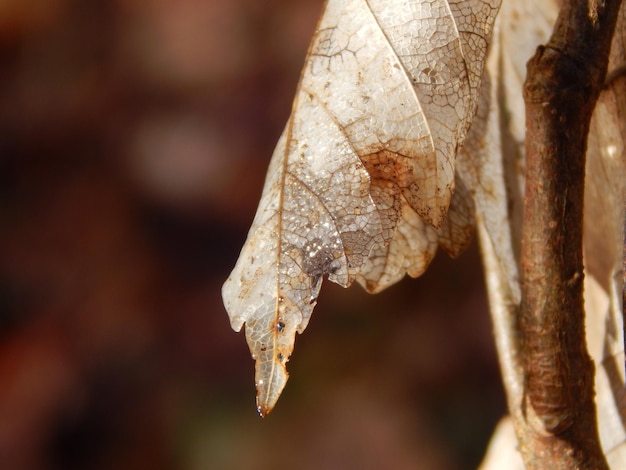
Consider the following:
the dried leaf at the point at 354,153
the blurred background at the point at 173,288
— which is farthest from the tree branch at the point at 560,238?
the blurred background at the point at 173,288

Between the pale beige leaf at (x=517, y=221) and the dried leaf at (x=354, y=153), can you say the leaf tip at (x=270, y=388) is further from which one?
the pale beige leaf at (x=517, y=221)

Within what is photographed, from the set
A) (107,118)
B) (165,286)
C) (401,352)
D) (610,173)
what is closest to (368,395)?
(401,352)

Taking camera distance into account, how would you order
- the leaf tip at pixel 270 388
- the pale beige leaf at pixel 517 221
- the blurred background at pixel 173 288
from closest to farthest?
the leaf tip at pixel 270 388
the pale beige leaf at pixel 517 221
the blurred background at pixel 173 288

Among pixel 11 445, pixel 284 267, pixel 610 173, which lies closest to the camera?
pixel 284 267

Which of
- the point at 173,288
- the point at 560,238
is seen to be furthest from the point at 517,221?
the point at 173,288

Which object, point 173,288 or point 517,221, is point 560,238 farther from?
point 173,288

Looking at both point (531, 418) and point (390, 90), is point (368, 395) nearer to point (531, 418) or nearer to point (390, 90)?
point (531, 418)
